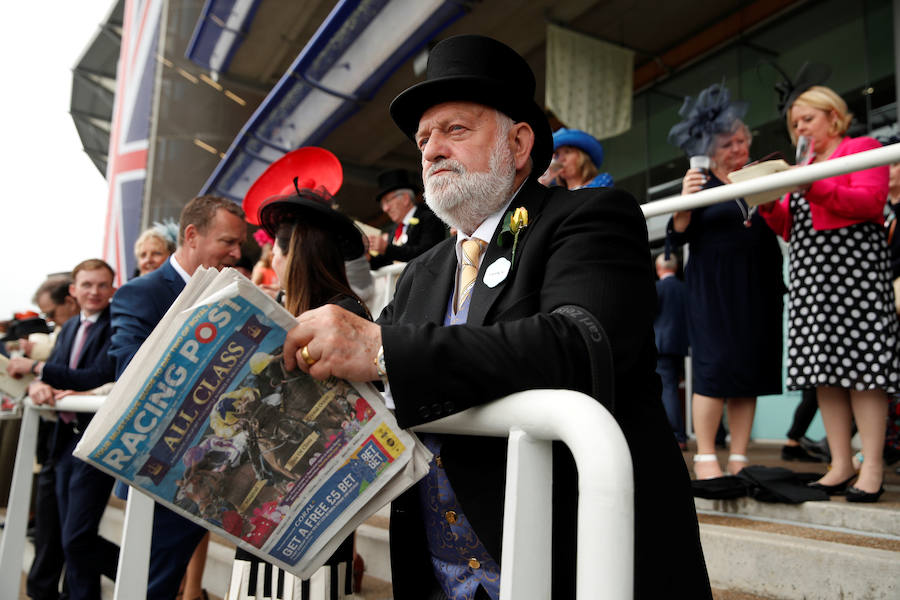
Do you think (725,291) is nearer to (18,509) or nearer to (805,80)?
(805,80)

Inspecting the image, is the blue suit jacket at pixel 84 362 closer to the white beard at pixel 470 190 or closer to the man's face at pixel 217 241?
the man's face at pixel 217 241

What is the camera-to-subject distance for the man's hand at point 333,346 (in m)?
1.00

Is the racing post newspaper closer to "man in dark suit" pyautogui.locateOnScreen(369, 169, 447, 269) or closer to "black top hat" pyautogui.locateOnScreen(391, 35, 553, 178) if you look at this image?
"black top hat" pyautogui.locateOnScreen(391, 35, 553, 178)

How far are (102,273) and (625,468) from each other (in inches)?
141

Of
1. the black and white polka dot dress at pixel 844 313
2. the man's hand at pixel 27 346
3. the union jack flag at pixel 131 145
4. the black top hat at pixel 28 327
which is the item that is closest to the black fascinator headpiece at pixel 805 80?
the black and white polka dot dress at pixel 844 313

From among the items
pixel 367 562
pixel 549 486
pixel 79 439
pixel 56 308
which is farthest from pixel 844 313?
pixel 56 308

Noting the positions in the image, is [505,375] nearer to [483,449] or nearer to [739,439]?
[483,449]

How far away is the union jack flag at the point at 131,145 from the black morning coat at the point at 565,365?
9723 mm

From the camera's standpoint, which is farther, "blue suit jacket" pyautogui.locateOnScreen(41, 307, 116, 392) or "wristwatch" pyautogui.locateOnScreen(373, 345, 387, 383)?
"blue suit jacket" pyautogui.locateOnScreen(41, 307, 116, 392)

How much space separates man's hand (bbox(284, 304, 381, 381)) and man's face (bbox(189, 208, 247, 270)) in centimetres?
200

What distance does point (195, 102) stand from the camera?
11.6 m

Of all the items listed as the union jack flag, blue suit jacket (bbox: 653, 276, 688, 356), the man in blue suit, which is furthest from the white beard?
the union jack flag

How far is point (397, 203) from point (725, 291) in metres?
2.93

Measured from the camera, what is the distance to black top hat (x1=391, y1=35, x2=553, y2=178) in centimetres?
147
